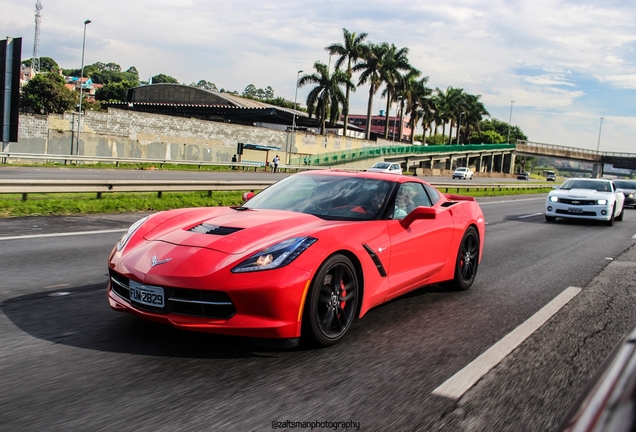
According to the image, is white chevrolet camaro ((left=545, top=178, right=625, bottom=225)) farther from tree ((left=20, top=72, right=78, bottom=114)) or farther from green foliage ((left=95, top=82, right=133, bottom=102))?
green foliage ((left=95, top=82, right=133, bottom=102))

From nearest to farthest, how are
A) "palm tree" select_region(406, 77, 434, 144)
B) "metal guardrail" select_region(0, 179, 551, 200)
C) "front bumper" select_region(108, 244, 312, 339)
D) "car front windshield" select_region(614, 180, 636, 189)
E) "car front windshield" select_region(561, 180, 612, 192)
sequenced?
"front bumper" select_region(108, 244, 312, 339)
"metal guardrail" select_region(0, 179, 551, 200)
"car front windshield" select_region(561, 180, 612, 192)
"car front windshield" select_region(614, 180, 636, 189)
"palm tree" select_region(406, 77, 434, 144)

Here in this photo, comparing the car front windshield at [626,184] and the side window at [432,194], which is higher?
the car front windshield at [626,184]

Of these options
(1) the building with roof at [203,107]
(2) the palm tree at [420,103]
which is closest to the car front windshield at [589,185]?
(1) the building with roof at [203,107]

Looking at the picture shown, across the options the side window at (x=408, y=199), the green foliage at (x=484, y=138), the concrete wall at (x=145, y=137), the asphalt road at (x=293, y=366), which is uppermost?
the green foliage at (x=484, y=138)

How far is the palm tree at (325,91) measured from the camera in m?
67.1

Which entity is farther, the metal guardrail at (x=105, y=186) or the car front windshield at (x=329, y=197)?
the metal guardrail at (x=105, y=186)

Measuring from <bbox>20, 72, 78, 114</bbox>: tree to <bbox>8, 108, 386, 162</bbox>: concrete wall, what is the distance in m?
25.4

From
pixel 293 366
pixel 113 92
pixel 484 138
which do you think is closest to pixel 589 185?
pixel 293 366

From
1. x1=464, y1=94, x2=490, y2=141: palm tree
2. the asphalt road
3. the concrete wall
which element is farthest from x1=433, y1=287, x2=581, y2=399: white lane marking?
x1=464, y1=94, x2=490, y2=141: palm tree

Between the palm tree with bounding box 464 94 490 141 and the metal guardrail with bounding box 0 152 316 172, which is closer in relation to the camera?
the metal guardrail with bounding box 0 152 316 172

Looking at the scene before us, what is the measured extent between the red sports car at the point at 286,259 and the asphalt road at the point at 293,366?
27 centimetres

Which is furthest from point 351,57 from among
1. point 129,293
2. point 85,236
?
A: point 129,293

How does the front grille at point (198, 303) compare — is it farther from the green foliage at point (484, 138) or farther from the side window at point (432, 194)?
the green foliage at point (484, 138)

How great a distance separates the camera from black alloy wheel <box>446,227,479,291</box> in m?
6.56
